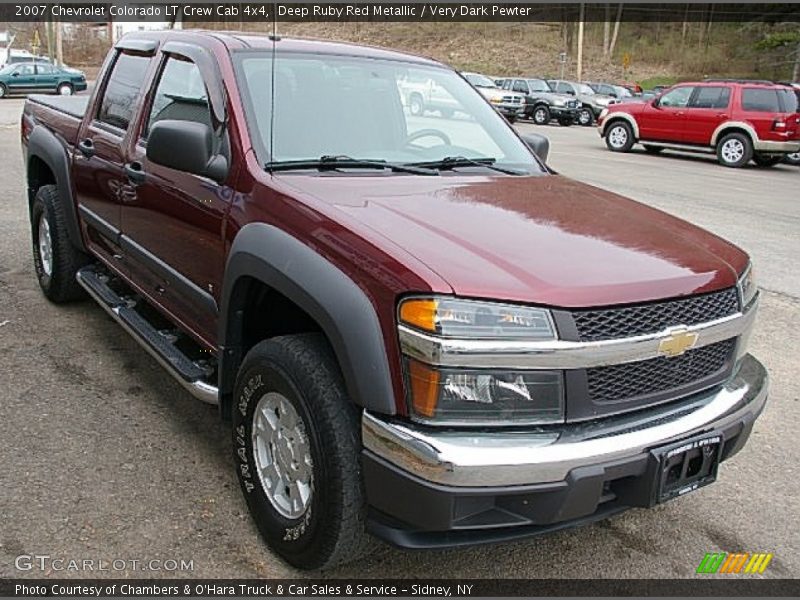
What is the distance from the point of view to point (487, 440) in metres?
2.31

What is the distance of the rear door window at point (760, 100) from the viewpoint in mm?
17031

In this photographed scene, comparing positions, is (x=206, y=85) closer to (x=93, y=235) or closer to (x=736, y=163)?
(x=93, y=235)

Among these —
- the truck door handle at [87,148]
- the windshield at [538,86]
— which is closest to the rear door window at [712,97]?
the windshield at [538,86]

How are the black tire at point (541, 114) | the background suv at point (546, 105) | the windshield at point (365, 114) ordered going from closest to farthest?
the windshield at point (365, 114) < the background suv at point (546, 105) < the black tire at point (541, 114)

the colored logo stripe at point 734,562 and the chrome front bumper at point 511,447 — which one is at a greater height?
the chrome front bumper at point 511,447

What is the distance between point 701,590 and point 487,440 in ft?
3.90

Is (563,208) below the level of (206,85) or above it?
below

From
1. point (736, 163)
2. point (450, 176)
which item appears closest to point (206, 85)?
point (450, 176)

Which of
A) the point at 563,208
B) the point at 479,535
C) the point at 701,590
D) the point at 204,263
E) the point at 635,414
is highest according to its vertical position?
the point at 563,208

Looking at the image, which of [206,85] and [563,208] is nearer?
[563,208]

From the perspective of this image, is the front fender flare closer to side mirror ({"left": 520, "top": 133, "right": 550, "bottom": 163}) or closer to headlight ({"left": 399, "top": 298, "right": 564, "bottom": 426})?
headlight ({"left": 399, "top": 298, "right": 564, "bottom": 426})

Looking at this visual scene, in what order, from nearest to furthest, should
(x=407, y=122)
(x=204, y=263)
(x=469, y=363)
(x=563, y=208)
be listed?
(x=469, y=363)
(x=563, y=208)
(x=204, y=263)
(x=407, y=122)

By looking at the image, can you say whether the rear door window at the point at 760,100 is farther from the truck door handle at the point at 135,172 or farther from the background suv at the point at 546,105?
the truck door handle at the point at 135,172

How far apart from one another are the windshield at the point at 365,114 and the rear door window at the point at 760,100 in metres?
15.0
